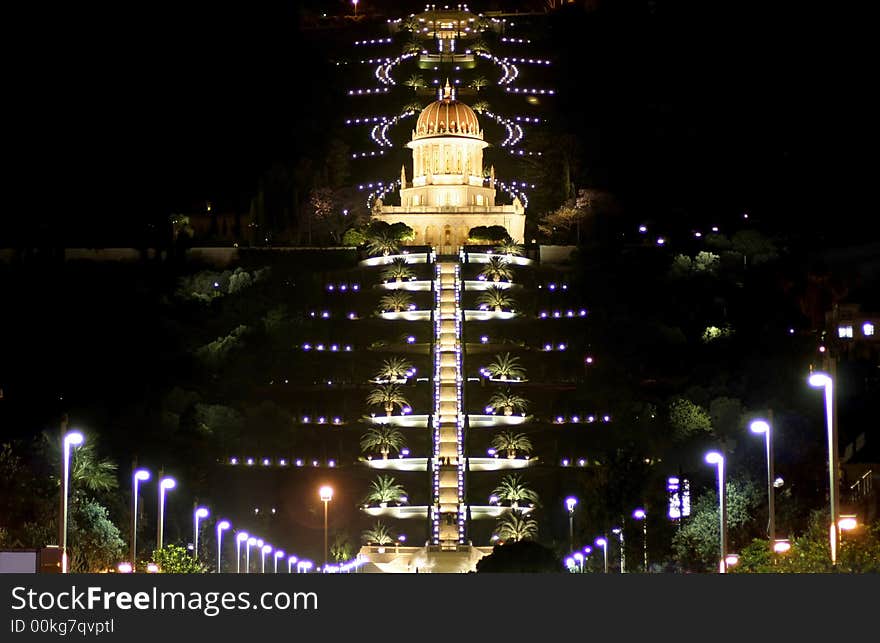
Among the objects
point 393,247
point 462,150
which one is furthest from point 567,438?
point 462,150

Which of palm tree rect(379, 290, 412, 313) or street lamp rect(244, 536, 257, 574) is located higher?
palm tree rect(379, 290, 412, 313)

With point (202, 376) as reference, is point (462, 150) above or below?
above

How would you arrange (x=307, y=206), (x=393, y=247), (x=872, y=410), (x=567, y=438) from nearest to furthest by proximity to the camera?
(x=872, y=410) < (x=567, y=438) < (x=393, y=247) < (x=307, y=206)

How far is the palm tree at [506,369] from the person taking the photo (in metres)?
97.6

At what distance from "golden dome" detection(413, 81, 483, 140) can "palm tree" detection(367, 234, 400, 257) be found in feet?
40.9

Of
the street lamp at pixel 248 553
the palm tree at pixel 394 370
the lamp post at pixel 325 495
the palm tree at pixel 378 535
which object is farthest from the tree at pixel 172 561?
the palm tree at pixel 394 370

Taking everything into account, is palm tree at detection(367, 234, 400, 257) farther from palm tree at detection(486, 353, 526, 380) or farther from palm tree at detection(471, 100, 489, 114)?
palm tree at detection(471, 100, 489, 114)

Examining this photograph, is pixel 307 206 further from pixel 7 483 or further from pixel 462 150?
pixel 7 483

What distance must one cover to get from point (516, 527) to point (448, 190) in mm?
45535

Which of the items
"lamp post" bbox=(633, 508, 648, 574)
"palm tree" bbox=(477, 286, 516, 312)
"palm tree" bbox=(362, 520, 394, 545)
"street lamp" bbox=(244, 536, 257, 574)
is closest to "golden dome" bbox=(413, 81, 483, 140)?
"palm tree" bbox=(477, 286, 516, 312)

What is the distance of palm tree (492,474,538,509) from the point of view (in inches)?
3376

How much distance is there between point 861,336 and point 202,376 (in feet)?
128

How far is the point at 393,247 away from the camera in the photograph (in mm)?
114375

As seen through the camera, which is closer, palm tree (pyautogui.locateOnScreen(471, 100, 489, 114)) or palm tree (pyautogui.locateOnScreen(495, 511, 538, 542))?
palm tree (pyautogui.locateOnScreen(495, 511, 538, 542))
